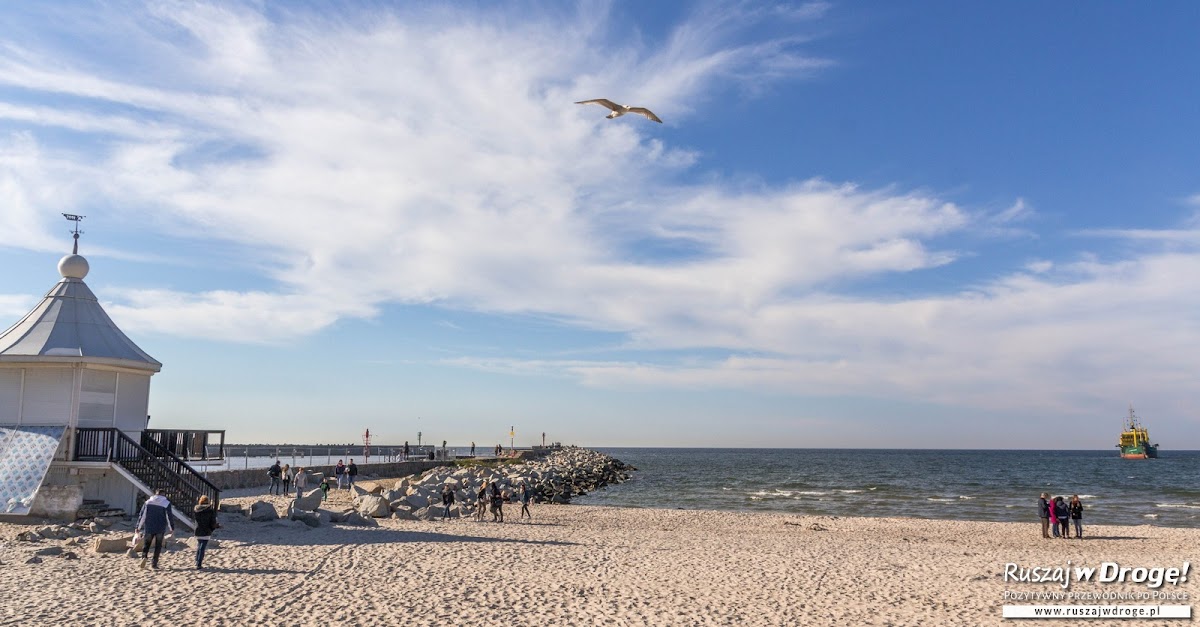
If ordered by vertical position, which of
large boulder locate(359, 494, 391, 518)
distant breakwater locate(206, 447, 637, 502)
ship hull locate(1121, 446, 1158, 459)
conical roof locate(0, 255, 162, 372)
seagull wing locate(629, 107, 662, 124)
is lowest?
ship hull locate(1121, 446, 1158, 459)

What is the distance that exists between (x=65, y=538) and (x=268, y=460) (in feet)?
105

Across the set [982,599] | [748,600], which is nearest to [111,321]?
[748,600]

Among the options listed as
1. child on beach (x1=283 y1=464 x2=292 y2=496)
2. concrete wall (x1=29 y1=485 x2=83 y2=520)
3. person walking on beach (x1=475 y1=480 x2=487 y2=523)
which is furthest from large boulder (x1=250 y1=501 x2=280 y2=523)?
child on beach (x1=283 y1=464 x2=292 y2=496)

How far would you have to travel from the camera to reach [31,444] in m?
17.5

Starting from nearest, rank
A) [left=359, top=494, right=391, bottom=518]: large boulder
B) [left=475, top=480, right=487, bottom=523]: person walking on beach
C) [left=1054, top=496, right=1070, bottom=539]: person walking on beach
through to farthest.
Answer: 1. [left=359, top=494, right=391, bottom=518]: large boulder
2. [left=1054, top=496, right=1070, bottom=539]: person walking on beach
3. [left=475, top=480, right=487, bottom=523]: person walking on beach

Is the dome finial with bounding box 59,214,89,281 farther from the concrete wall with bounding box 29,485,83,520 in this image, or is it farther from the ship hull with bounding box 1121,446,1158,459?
the ship hull with bounding box 1121,446,1158,459

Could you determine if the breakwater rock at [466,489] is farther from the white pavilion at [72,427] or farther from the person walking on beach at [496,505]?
the white pavilion at [72,427]

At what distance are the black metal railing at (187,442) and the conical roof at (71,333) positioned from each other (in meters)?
1.66

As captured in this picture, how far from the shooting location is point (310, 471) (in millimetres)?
37969

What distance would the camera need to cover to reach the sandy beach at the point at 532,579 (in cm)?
1112

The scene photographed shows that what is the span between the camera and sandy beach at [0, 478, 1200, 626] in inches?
438

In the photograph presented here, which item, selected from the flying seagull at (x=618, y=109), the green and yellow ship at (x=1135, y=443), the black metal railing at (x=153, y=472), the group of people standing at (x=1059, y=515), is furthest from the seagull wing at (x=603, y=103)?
the green and yellow ship at (x=1135, y=443)

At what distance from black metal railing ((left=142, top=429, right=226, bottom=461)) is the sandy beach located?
7.13ft

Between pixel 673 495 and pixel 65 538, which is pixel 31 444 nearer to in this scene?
pixel 65 538
